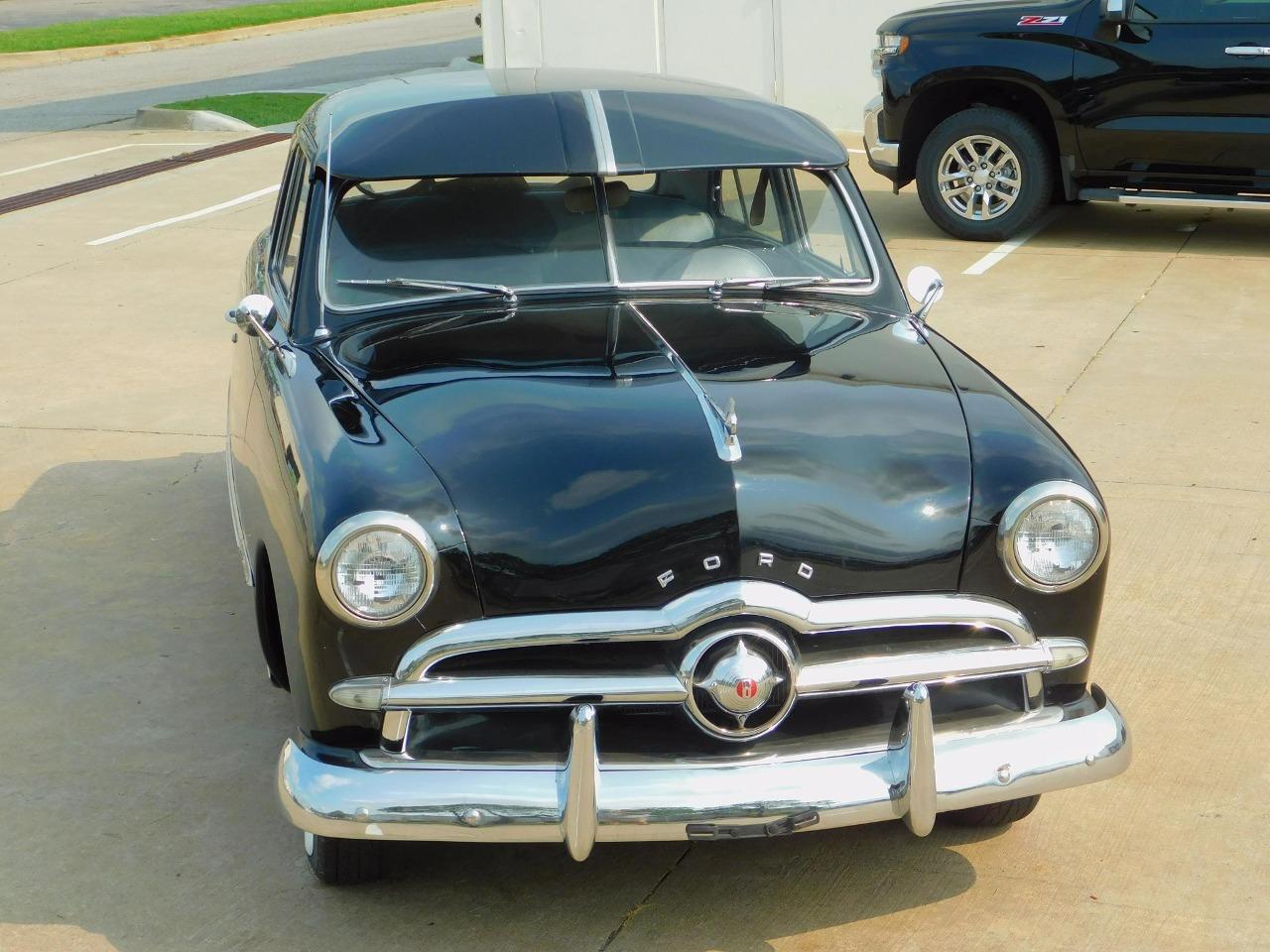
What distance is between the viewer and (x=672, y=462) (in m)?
3.29

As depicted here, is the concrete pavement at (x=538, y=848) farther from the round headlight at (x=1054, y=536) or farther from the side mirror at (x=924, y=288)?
the side mirror at (x=924, y=288)

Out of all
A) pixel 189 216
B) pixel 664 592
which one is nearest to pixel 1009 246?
pixel 189 216

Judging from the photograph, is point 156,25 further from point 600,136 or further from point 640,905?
point 640,905

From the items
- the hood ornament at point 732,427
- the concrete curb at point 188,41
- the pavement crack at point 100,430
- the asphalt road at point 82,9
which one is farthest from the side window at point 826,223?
the asphalt road at point 82,9

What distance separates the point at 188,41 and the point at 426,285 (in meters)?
24.1

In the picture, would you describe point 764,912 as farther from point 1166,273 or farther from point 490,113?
point 1166,273

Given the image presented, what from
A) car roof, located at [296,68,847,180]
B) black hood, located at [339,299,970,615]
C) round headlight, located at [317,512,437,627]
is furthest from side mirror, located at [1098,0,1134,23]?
round headlight, located at [317,512,437,627]

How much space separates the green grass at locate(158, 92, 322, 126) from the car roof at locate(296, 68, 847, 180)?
12.2m

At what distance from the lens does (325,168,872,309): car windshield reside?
4281mm

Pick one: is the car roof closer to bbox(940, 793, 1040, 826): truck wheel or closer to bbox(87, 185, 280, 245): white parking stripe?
bbox(940, 793, 1040, 826): truck wheel

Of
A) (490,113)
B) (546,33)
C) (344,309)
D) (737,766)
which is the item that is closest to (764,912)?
(737,766)

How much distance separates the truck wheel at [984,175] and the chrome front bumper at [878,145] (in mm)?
171

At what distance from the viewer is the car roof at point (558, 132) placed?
4.37 m

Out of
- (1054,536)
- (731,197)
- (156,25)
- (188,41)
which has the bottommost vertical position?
(188,41)
